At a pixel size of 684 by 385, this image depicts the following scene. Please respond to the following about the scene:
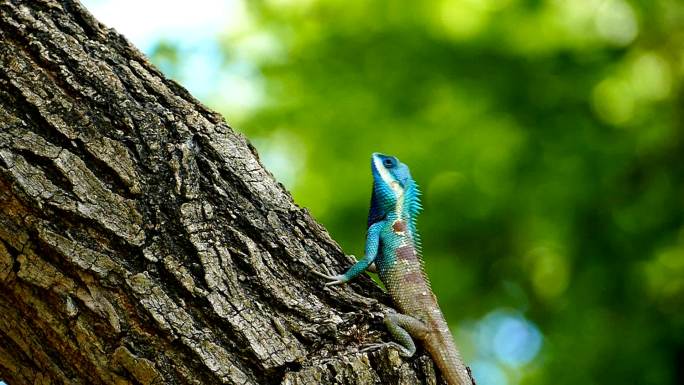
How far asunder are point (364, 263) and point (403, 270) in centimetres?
71

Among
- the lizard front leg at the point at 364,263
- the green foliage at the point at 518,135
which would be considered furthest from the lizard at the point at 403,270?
the green foliage at the point at 518,135

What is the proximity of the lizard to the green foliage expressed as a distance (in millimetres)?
3677

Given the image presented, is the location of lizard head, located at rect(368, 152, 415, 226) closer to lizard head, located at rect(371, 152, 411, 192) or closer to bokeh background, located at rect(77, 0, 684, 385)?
lizard head, located at rect(371, 152, 411, 192)

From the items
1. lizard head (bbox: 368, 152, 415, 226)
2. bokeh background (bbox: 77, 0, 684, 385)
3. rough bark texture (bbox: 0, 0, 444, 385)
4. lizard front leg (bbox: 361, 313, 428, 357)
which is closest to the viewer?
rough bark texture (bbox: 0, 0, 444, 385)

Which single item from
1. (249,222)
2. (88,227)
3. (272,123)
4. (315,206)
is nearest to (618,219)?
(315,206)

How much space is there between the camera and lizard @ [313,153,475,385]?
3.66m

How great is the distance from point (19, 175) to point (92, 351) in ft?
2.25

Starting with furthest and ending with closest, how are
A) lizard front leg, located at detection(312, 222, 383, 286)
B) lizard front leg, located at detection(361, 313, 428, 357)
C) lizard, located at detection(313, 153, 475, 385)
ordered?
lizard, located at detection(313, 153, 475, 385) < lizard front leg, located at detection(312, 222, 383, 286) < lizard front leg, located at detection(361, 313, 428, 357)

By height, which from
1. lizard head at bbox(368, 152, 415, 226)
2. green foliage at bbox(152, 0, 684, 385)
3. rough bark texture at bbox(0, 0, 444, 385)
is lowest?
rough bark texture at bbox(0, 0, 444, 385)

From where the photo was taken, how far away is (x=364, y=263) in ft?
12.5

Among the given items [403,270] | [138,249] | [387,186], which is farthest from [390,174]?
[138,249]

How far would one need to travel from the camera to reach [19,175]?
3172mm

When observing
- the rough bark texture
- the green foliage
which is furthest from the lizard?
the green foliage

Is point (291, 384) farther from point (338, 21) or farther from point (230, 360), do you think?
point (338, 21)
